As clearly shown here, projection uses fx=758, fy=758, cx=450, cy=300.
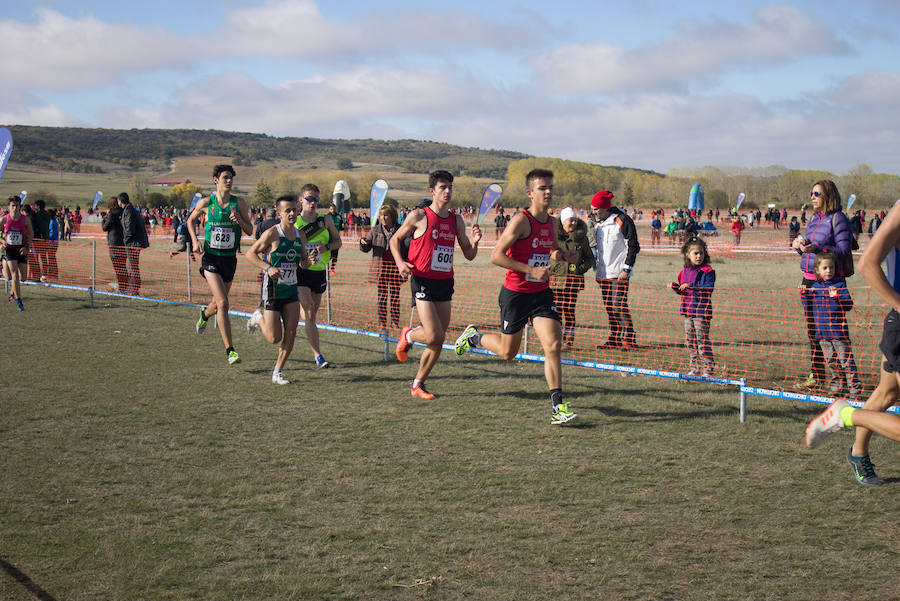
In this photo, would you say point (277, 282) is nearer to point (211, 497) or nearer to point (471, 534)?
point (211, 497)

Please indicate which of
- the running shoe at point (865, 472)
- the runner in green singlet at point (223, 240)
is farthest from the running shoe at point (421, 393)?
the running shoe at point (865, 472)

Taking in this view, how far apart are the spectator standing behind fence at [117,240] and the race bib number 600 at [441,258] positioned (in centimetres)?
1042

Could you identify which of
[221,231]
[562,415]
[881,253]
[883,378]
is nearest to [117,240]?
[221,231]

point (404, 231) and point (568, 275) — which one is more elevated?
point (404, 231)

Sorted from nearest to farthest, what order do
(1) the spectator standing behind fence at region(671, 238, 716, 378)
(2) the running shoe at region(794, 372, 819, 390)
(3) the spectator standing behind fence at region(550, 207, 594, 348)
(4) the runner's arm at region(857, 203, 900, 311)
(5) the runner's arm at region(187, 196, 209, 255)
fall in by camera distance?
(4) the runner's arm at region(857, 203, 900, 311)
(2) the running shoe at region(794, 372, 819, 390)
(1) the spectator standing behind fence at region(671, 238, 716, 378)
(5) the runner's arm at region(187, 196, 209, 255)
(3) the spectator standing behind fence at region(550, 207, 594, 348)

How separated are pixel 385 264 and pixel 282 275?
11.9ft

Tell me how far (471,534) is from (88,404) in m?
4.43

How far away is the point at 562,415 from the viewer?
6242 millimetres

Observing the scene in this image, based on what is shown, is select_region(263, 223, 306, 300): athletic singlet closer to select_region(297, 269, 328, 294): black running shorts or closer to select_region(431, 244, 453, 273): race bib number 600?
select_region(297, 269, 328, 294): black running shorts

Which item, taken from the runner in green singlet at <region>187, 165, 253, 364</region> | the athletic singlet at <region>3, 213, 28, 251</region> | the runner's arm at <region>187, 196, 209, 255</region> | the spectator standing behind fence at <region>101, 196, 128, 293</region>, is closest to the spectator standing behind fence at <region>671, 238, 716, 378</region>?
the runner in green singlet at <region>187, 165, 253, 364</region>

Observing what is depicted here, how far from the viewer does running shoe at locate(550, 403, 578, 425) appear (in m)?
6.22

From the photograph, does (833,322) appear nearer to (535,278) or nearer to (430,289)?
(535,278)

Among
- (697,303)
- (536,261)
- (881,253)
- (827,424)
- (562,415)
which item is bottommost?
(562,415)

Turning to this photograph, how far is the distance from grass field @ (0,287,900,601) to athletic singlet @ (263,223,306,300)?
99cm
